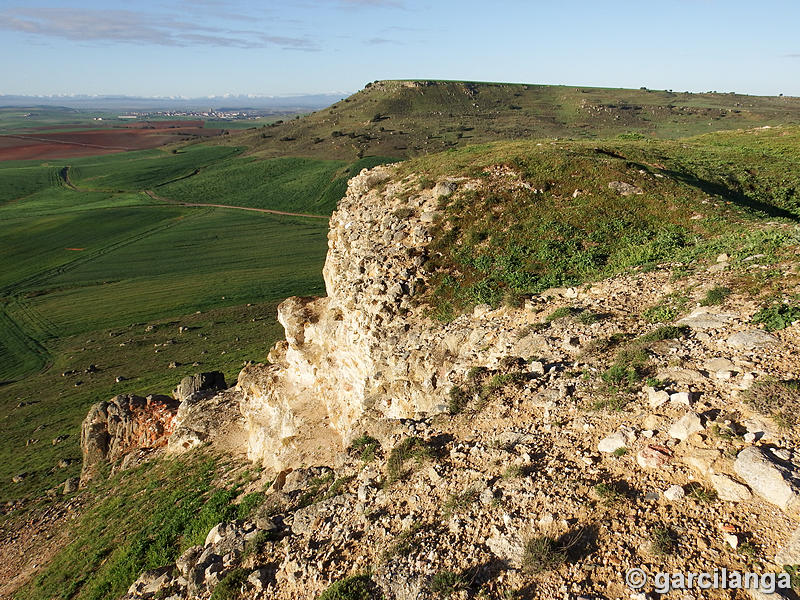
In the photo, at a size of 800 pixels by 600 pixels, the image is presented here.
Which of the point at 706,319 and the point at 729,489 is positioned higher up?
the point at 706,319

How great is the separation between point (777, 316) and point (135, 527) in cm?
2321

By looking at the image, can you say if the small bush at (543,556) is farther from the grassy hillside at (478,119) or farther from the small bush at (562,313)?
the grassy hillside at (478,119)

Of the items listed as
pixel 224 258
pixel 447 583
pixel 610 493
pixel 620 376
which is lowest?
pixel 224 258

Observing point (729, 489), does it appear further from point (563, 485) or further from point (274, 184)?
point (274, 184)

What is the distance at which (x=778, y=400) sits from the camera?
347 inches

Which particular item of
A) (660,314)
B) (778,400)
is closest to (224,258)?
(660,314)

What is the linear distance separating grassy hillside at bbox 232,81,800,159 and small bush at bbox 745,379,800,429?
122 m

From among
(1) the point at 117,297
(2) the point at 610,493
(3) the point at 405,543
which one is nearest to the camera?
(2) the point at 610,493

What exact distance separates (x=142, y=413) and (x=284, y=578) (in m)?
21.7

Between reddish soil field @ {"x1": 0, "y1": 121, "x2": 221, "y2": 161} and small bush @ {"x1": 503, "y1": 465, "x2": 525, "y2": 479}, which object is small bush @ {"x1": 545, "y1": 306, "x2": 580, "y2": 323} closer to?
small bush @ {"x1": 503, "y1": 465, "x2": 525, "y2": 479}

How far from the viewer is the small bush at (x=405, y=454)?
35.2 ft

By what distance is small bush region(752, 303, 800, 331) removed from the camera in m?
10.8

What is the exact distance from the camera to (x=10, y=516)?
24.5 m

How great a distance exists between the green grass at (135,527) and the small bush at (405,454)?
7.52m
